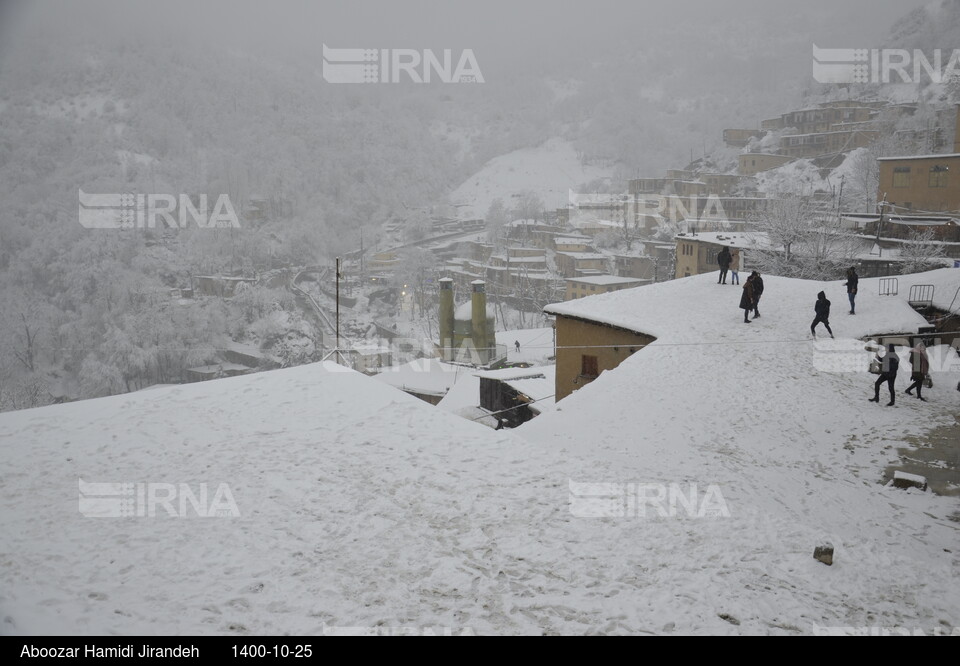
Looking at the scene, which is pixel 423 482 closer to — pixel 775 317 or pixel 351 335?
pixel 775 317

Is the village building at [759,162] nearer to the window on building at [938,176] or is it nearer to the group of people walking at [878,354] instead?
the window on building at [938,176]

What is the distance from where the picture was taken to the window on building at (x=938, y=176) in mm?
41719

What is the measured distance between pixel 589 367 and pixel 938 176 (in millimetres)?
36431

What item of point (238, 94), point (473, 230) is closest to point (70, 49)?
point (238, 94)

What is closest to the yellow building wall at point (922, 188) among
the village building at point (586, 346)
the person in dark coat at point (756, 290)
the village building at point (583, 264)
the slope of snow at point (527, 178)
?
the person in dark coat at point (756, 290)

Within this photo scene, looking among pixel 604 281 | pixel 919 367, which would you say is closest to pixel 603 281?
pixel 604 281

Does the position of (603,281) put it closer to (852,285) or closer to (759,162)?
(759,162)

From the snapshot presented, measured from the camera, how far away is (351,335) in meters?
75.4

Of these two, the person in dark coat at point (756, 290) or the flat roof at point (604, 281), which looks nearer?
the person in dark coat at point (756, 290)

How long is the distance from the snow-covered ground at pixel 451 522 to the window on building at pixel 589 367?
5673 millimetres

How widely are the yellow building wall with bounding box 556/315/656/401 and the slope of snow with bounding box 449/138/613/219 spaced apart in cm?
10135

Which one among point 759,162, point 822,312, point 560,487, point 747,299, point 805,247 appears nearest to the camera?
point 560,487

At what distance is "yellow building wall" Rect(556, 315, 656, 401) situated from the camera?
2011 centimetres

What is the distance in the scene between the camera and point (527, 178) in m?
140
